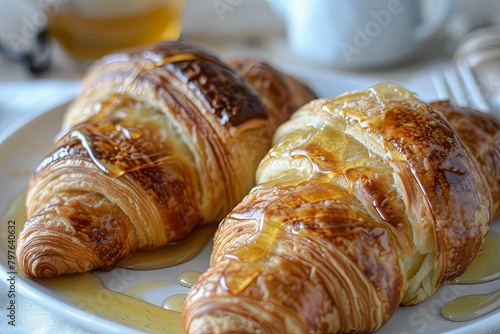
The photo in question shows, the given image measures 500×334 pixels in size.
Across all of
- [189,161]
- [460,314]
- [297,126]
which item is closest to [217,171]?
[189,161]

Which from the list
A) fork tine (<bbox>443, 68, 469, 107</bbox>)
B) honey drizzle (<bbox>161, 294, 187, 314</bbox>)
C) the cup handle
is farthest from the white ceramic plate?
the cup handle

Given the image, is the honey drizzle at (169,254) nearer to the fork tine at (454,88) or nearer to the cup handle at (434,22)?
the fork tine at (454,88)

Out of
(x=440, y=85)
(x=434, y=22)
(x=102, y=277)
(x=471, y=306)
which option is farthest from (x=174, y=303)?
(x=434, y=22)

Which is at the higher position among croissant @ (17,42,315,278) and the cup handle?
the cup handle

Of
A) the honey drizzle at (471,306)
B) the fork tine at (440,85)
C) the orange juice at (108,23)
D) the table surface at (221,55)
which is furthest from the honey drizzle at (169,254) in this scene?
the orange juice at (108,23)

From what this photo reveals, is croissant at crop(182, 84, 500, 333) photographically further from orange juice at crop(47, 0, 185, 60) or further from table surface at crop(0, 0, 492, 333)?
orange juice at crop(47, 0, 185, 60)

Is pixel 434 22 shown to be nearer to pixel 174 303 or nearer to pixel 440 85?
pixel 440 85
